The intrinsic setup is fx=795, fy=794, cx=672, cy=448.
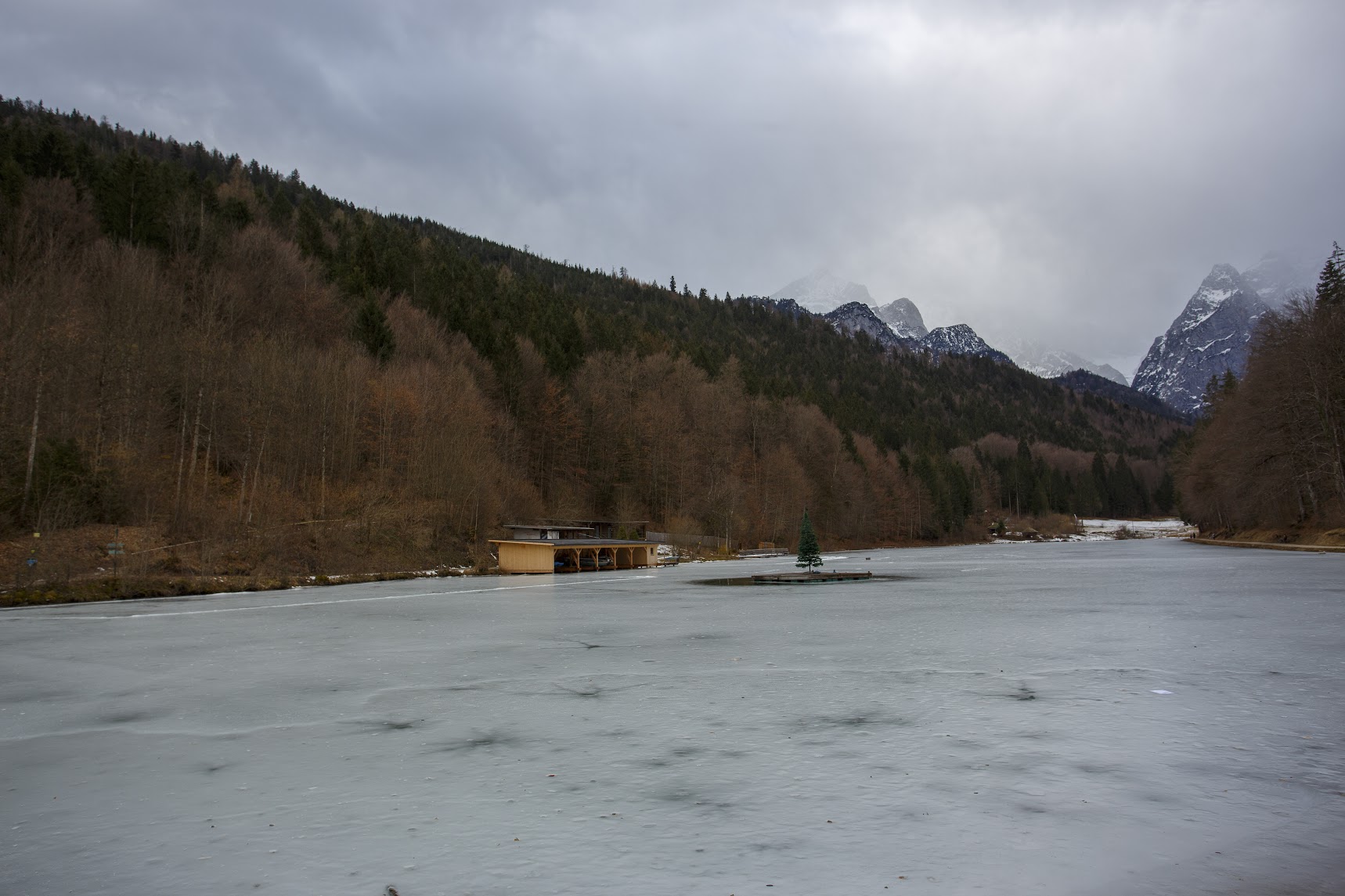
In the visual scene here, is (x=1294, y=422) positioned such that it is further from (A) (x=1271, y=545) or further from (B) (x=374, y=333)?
(B) (x=374, y=333)

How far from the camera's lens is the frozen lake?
5105mm

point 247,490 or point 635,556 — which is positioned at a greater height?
point 247,490

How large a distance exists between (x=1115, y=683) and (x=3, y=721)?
14.3 m

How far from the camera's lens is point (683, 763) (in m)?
7.54

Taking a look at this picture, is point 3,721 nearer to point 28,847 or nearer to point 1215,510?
point 28,847

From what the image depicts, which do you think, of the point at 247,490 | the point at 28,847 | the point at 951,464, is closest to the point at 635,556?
the point at 247,490

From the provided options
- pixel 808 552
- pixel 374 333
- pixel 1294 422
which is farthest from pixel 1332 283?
pixel 374 333

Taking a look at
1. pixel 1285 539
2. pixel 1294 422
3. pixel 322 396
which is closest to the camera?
pixel 322 396

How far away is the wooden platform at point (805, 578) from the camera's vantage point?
39.2 metres

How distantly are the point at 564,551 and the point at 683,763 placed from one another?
46722 millimetres

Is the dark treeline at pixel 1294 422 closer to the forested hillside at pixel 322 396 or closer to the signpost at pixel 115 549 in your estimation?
the forested hillside at pixel 322 396

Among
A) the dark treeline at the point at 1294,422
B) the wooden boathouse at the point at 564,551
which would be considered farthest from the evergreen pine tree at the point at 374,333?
the dark treeline at the point at 1294,422

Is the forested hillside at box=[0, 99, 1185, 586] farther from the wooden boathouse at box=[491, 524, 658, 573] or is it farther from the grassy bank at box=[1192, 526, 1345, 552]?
the grassy bank at box=[1192, 526, 1345, 552]

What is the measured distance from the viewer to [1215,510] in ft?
249
